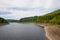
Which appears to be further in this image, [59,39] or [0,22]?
[0,22]

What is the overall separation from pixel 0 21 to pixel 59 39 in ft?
463

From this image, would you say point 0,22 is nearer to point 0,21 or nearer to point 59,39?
point 0,21

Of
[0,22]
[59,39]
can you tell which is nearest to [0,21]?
[0,22]

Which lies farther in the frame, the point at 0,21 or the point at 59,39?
the point at 0,21

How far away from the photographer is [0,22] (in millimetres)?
173000

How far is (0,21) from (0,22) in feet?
3.88

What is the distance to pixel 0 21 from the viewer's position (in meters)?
174

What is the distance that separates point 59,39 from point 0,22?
461 ft

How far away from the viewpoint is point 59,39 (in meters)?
37.9
